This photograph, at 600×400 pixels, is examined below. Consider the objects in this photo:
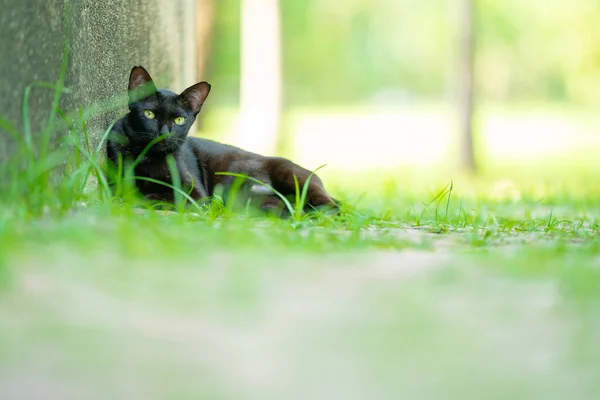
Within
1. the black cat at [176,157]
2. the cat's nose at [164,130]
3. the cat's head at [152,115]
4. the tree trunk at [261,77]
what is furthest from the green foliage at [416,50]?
the cat's nose at [164,130]

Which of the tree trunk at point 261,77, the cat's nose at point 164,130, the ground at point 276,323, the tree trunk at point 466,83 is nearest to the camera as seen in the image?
the ground at point 276,323

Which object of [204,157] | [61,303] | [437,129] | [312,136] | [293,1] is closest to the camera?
[61,303]

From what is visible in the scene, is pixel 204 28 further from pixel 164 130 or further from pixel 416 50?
pixel 416 50

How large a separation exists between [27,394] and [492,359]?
120 centimetres

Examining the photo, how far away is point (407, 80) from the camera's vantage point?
41.1 metres

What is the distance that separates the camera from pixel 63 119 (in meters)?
3.12

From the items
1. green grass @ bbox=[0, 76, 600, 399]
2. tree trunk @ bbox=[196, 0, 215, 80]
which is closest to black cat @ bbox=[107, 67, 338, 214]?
green grass @ bbox=[0, 76, 600, 399]

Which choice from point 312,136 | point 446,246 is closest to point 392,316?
point 446,246

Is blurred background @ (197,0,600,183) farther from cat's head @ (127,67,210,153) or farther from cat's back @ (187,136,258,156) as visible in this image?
cat's head @ (127,67,210,153)

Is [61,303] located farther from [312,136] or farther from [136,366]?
[312,136]

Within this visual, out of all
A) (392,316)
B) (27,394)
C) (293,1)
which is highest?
(293,1)

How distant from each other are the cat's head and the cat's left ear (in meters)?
0.09

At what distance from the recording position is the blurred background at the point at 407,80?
1118 cm

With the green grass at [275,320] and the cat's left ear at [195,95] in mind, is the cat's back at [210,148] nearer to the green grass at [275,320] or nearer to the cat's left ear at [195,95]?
the cat's left ear at [195,95]
